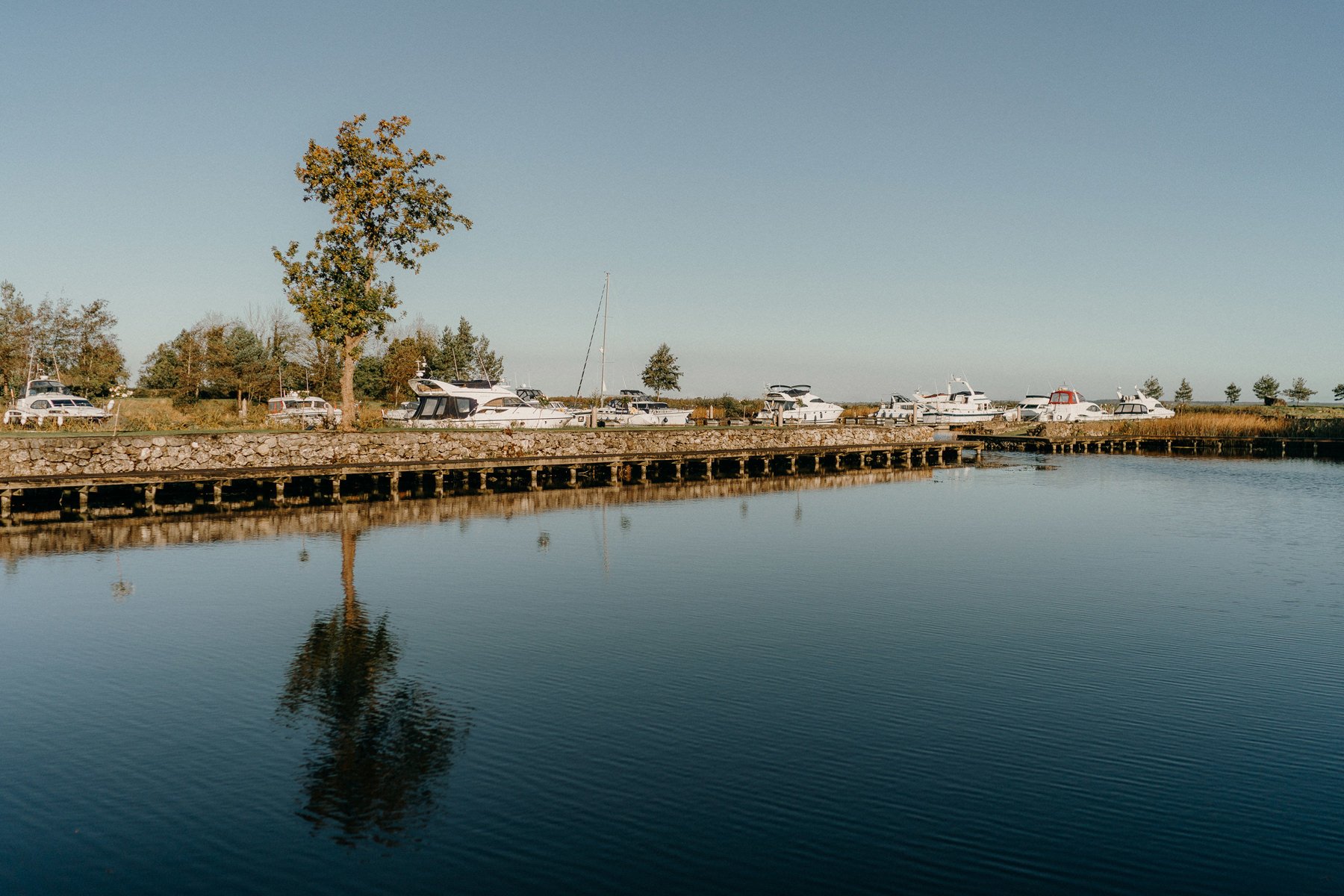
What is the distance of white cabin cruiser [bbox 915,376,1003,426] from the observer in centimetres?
8119

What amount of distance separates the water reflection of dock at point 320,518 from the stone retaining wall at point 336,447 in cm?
354

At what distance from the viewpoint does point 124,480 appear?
31109mm

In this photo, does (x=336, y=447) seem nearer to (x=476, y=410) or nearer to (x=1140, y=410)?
(x=476, y=410)

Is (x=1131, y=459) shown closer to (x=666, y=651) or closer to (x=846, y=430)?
(x=846, y=430)

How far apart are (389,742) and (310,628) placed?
625 centimetres

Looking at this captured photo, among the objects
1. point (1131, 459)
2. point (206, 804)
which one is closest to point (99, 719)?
point (206, 804)

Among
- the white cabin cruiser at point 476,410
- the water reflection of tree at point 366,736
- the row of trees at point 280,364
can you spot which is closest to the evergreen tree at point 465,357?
the row of trees at point 280,364

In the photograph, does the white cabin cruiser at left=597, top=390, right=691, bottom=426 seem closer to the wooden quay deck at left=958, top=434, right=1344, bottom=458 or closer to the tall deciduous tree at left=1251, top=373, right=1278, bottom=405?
the wooden quay deck at left=958, top=434, right=1344, bottom=458

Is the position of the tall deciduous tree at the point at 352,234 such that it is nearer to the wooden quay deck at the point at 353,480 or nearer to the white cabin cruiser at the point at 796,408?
the wooden quay deck at the point at 353,480

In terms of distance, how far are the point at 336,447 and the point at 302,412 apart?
1226 centimetres

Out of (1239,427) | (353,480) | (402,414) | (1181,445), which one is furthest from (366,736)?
(1239,427)

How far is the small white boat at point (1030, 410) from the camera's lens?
81.7 m

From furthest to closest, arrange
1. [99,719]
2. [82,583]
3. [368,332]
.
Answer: [368,332] < [82,583] < [99,719]

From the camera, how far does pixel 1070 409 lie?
78.6 m
